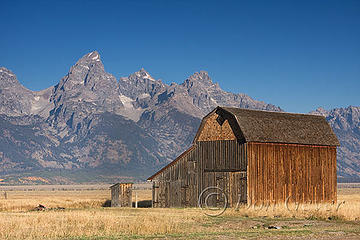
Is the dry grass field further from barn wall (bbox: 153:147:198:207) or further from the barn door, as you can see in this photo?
barn wall (bbox: 153:147:198:207)

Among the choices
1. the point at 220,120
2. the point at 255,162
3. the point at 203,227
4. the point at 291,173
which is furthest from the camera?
the point at 220,120

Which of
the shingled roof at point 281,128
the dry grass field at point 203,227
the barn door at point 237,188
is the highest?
the shingled roof at point 281,128

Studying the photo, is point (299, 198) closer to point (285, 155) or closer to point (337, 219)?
point (285, 155)

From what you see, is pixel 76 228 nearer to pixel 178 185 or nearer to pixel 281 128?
pixel 178 185

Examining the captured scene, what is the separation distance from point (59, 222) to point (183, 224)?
22.3ft

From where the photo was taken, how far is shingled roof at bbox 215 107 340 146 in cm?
4916

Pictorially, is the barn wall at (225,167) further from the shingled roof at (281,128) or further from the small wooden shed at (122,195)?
the small wooden shed at (122,195)

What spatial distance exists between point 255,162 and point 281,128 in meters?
4.93

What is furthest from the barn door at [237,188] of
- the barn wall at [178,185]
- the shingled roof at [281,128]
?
the barn wall at [178,185]

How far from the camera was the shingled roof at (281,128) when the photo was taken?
49156mm

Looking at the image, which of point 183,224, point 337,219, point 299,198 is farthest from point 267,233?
point 299,198

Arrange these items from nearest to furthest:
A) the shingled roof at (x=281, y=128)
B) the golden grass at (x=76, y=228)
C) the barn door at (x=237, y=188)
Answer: the golden grass at (x=76, y=228) → the barn door at (x=237, y=188) → the shingled roof at (x=281, y=128)

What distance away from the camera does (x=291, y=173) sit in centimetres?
5078

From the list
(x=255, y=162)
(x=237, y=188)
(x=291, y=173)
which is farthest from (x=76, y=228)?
(x=291, y=173)
